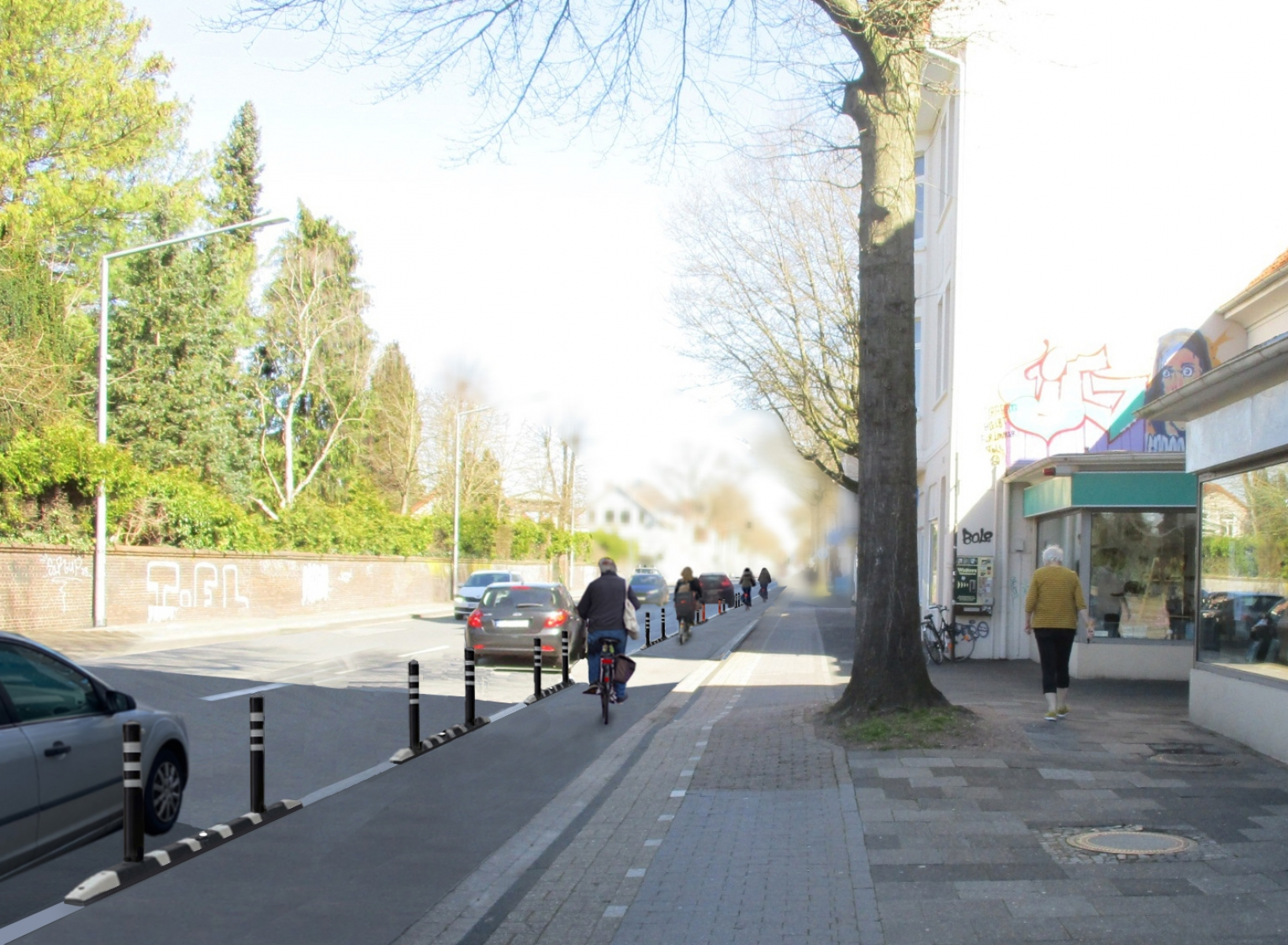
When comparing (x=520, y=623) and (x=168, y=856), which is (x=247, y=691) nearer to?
(x=520, y=623)

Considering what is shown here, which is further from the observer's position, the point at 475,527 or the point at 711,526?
the point at 475,527

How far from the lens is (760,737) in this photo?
1077cm

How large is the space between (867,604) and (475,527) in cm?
4505

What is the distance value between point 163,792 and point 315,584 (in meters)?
32.1

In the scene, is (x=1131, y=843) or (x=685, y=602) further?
(x=685, y=602)

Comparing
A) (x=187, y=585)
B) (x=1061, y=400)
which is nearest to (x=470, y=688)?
(x=1061, y=400)

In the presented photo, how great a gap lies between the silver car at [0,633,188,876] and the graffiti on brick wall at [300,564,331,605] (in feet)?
102

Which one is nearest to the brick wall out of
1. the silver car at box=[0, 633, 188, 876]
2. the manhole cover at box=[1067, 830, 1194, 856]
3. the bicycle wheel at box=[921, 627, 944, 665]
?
the bicycle wheel at box=[921, 627, 944, 665]

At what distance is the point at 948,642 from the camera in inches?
794

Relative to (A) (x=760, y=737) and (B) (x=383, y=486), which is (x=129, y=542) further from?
(B) (x=383, y=486)

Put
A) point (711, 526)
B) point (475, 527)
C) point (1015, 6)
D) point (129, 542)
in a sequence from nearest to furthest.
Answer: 1. point (1015, 6)
2. point (129, 542)
3. point (711, 526)
4. point (475, 527)

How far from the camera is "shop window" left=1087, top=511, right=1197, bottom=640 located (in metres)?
16.5

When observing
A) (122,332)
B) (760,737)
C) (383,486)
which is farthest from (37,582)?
(383,486)

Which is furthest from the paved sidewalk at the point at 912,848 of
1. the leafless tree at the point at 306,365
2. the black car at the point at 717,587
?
the leafless tree at the point at 306,365
